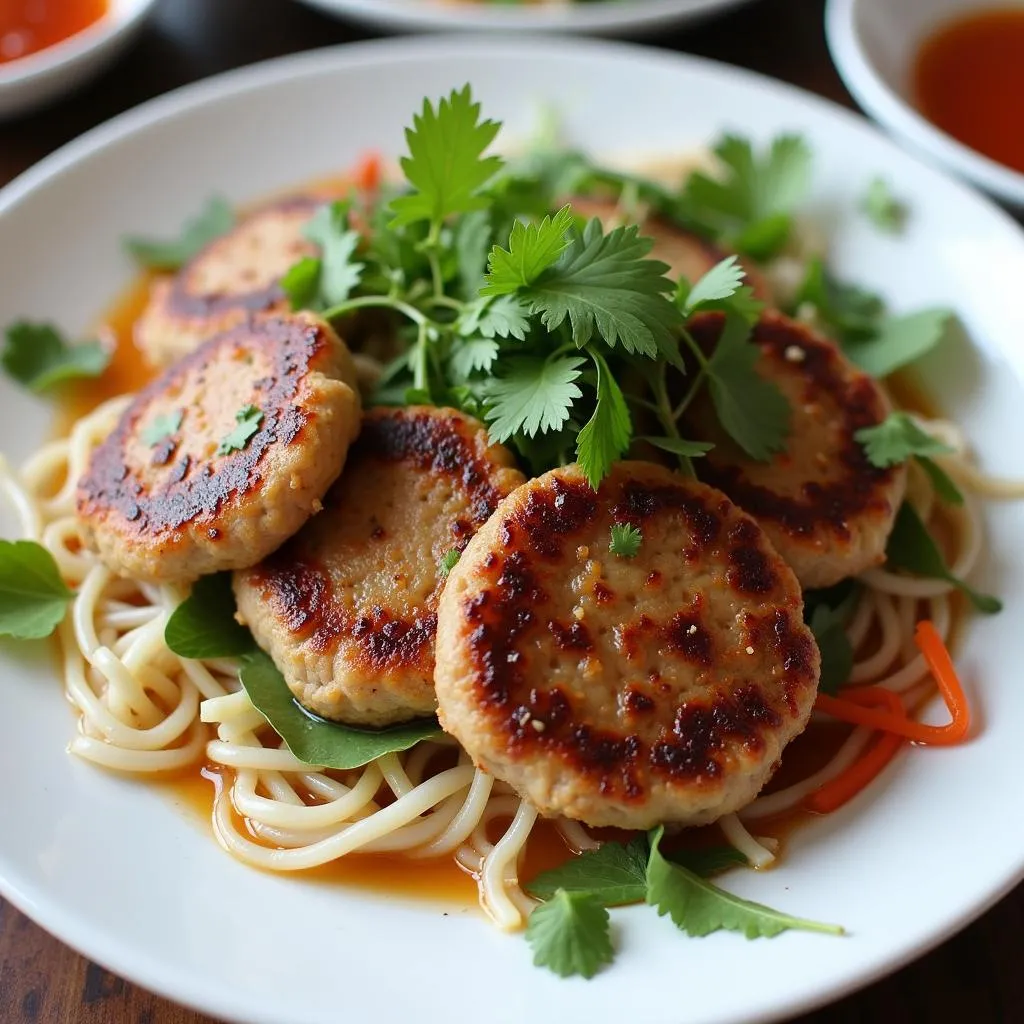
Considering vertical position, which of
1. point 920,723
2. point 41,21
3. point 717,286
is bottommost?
point 920,723

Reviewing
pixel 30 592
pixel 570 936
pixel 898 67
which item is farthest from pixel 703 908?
pixel 898 67

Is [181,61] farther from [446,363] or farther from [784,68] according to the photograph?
[446,363]

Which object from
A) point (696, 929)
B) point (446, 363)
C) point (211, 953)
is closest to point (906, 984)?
point (696, 929)

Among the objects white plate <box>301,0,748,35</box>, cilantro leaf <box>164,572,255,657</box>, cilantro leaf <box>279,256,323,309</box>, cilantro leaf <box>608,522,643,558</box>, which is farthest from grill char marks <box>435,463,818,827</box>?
white plate <box>301,0,748,35</box>

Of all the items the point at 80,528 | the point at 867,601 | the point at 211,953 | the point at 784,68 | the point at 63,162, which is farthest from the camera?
the point at 784,68

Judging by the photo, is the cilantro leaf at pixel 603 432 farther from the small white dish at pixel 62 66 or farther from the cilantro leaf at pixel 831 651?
the small white dish at pixel 62 66

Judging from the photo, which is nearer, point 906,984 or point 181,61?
point 906,984

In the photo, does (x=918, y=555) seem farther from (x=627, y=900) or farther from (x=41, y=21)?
(x=41, y=21)
